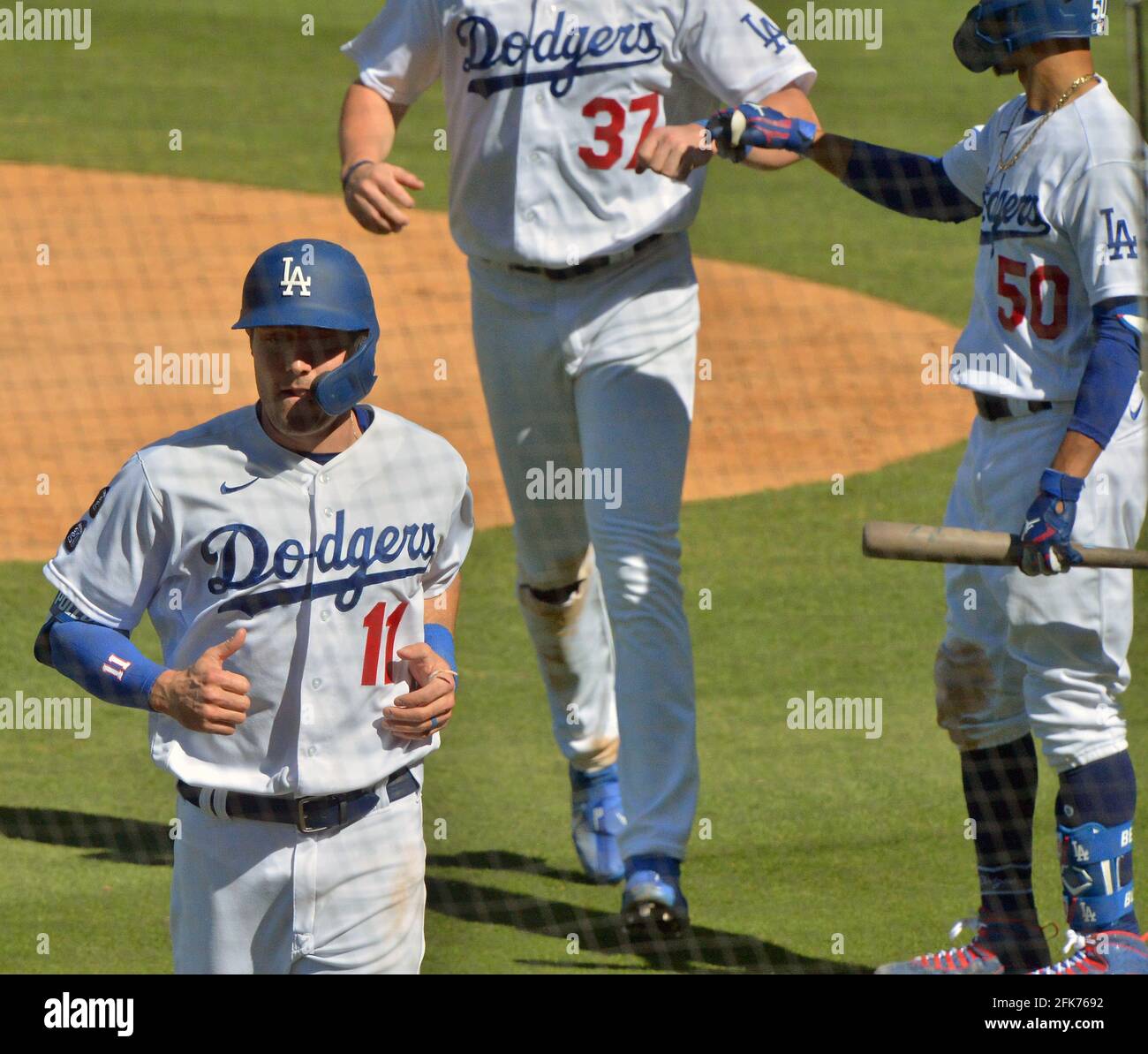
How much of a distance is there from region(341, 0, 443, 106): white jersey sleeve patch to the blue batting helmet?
142 centimetres

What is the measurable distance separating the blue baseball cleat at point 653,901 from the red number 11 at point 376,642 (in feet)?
4.78

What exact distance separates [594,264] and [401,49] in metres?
0.73

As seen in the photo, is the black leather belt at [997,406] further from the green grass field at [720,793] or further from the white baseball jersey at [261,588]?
the white baseball jersey at [261,588]

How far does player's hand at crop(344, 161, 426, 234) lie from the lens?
13.9 feet

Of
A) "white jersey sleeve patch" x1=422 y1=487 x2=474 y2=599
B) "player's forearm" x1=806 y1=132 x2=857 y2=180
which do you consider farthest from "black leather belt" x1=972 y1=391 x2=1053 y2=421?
"white jersey sleeve patch" x1=422 y1=487 x2=474 y2=599

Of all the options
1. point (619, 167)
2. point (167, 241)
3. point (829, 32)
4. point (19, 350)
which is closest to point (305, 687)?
point (619, 167)

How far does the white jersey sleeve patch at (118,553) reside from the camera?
3.26 meters

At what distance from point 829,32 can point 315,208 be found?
26.0 feet

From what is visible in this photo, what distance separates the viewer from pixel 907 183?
180 inches

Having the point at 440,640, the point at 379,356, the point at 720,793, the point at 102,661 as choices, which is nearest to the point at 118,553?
the point at 102,661

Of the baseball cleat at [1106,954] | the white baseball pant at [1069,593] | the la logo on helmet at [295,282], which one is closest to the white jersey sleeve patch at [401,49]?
the white baseball pant at [1069,593]

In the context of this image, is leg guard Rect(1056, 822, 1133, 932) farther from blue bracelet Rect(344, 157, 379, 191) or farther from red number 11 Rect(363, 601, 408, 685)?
blue bracelet Rect(344, 157, 379, 191)

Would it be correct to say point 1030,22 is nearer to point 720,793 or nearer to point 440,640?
point 440,640

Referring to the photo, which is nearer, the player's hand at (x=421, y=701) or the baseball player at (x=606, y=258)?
the player's hand at (x=421, y=701)
